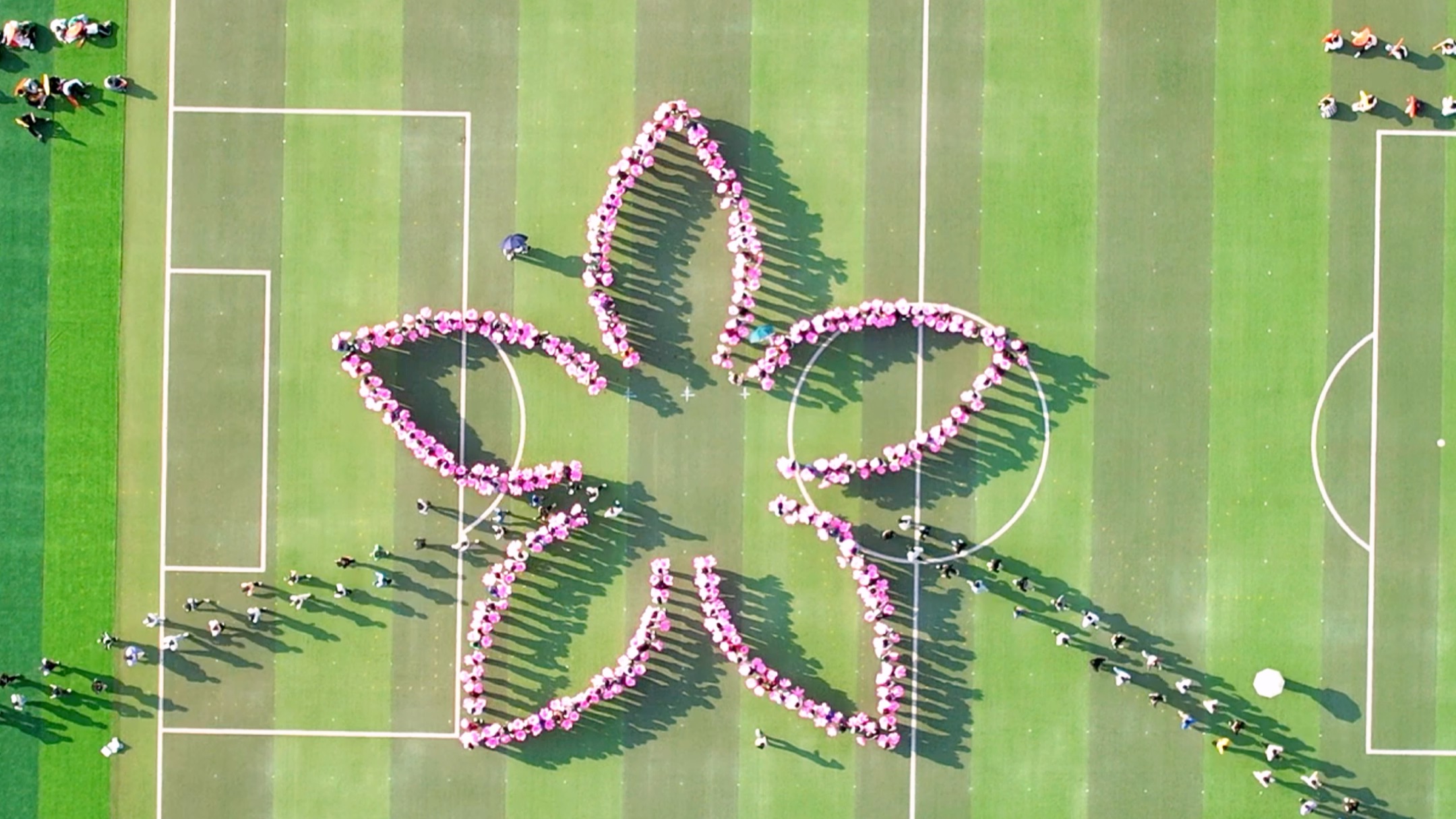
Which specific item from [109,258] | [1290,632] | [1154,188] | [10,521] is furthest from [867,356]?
[10,521]

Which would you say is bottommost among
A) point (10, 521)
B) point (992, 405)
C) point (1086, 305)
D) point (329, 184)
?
point (10, 521)

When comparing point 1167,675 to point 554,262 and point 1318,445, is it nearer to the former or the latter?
point 1318,445

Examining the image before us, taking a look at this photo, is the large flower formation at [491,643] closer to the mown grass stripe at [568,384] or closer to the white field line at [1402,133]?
the mown grass stripe at [568,384]

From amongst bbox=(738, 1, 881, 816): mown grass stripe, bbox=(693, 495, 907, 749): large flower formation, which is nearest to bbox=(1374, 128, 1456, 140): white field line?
bbox=(738, 1, 881, 816): mown grass stripe

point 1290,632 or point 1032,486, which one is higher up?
point 1032,486

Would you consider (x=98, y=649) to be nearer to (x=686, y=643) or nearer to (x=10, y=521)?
(x=10, y=521)

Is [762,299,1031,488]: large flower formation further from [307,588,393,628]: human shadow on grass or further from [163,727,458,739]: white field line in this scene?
[163,727,458,739]: white field line
